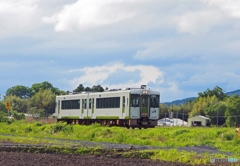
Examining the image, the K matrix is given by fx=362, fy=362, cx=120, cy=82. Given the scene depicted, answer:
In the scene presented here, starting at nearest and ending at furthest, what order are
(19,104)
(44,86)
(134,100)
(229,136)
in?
1. (229,136)
2. (134,100)
3. (19,104)
4. (44,86)

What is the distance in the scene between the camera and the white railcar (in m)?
31.8

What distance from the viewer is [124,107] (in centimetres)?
A: 3206

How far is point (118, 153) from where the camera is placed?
44.7ft

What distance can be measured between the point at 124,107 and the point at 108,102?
8.74 feet

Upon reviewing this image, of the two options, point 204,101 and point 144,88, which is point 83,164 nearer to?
point 144,88

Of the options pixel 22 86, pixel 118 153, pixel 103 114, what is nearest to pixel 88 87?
pixel 22 86

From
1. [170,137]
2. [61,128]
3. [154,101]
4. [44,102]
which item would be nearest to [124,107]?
[154,101]

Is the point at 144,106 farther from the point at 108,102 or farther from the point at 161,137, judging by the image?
the point at 161,137

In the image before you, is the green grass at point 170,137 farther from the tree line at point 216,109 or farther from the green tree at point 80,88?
the green tree at point 80,88

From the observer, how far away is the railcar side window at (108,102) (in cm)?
3307

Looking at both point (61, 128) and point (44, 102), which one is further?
point (44, 102)

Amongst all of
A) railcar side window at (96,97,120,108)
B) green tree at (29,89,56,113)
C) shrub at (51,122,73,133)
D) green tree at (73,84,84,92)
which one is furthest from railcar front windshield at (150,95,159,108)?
green tree at (73,84,84,92)

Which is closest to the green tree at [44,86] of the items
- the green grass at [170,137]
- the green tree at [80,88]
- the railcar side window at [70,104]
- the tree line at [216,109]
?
the green tree at [80,88]

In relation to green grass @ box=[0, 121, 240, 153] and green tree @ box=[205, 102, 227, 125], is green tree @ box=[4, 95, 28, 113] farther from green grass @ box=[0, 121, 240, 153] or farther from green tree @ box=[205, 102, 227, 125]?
green grass @ box=[0, 121, 240, 153]
